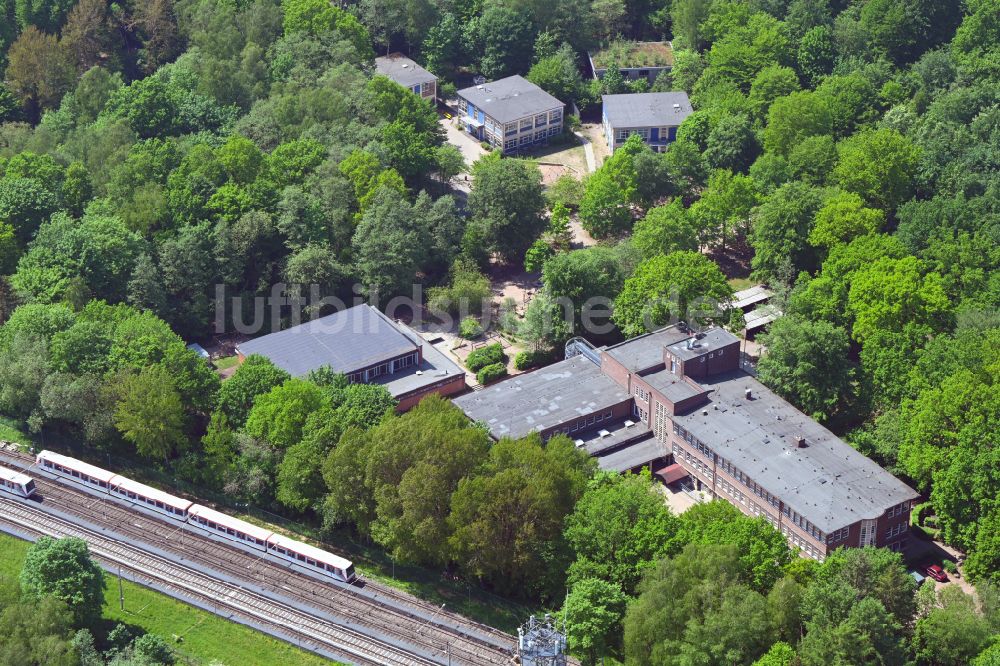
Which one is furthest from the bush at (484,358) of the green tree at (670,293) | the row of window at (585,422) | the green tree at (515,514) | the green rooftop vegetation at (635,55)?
the green rooftop vegetation at (635,55)

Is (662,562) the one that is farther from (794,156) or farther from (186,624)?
(794,156)

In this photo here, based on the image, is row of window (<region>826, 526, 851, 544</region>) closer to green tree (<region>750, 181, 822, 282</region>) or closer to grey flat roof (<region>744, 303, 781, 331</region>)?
grey flat roof (<region>744, 303, 781, 331</region>)

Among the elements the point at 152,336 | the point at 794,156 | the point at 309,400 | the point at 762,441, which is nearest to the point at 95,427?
the point at 152,336

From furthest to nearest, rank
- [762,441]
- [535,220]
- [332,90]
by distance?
[332,90]
[535,220]
[762,441]

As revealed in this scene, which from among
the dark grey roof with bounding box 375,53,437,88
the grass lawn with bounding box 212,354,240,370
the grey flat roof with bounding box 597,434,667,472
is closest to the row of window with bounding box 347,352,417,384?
the grass lawn with bounding box 212,354,240,370

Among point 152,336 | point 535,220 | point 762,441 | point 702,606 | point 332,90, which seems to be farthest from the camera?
point 332,90

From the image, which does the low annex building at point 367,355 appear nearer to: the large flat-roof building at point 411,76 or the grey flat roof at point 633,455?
the grey flat roof at point 633,455
